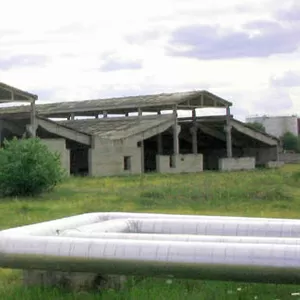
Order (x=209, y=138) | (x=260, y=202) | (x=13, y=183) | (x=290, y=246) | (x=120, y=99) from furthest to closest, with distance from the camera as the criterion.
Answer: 1. (x=209, y=138)
2. (x=120, y=99)
3. (x=13, y=183)
4. (x=260, y=202)
5. (x=290, y=246)

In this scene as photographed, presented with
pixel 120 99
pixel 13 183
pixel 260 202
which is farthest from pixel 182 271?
pixel 120 99

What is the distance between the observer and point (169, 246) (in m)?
6.56

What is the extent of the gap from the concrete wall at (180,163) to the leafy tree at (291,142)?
96.7 feet

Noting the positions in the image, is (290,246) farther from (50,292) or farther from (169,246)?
(50,292)

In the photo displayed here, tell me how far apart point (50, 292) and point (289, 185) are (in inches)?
776

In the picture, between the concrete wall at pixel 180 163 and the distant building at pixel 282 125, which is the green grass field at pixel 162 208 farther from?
the distant building at pixel 282 125

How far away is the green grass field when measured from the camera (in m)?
6.95

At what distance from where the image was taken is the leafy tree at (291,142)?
230 feet

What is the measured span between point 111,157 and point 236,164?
10392mm

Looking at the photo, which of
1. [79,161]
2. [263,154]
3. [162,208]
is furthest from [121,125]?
[162,208]

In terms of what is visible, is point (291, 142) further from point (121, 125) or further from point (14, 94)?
point (14, 94)

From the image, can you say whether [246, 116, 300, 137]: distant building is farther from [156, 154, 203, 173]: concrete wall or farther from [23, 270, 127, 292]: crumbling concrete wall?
[23, 270, 127, 292]: crumbling concrete wall

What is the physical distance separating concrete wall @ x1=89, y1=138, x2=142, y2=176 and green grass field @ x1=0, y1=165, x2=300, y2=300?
8604 mm

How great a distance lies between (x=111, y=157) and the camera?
37.3m
